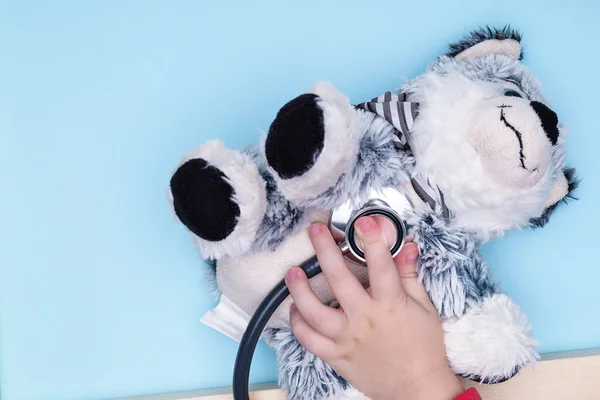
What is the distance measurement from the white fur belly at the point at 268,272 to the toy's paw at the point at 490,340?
0.12m

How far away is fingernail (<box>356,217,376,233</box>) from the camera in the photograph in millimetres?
558

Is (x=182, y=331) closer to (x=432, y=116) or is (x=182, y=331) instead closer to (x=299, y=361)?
(x=299, y=361)

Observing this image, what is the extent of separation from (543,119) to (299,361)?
39 centimetres

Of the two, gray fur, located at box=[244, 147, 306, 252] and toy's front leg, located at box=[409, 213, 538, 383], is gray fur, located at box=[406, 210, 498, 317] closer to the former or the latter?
toy's front leg, located at box=[409, 213, 538, 383]

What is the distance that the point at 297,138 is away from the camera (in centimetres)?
48

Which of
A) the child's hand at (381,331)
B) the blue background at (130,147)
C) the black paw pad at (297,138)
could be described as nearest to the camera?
the black paw pad at (297,138)

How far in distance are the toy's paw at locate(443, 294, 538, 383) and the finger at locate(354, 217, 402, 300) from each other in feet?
0.25

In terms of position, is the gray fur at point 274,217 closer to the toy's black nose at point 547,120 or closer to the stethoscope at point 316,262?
the stethoscope at point 316,262

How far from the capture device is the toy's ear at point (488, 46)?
670 mm

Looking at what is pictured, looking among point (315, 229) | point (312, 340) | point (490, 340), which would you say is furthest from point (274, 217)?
point (490, 340)

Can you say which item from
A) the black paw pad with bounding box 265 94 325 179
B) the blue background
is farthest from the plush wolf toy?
the blue background

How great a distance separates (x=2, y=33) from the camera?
2.57 ft

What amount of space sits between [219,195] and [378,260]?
186 millimetres

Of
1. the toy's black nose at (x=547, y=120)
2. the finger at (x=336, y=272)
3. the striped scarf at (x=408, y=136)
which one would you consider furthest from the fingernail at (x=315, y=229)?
the toy's black nose at (x=547, y=120)
